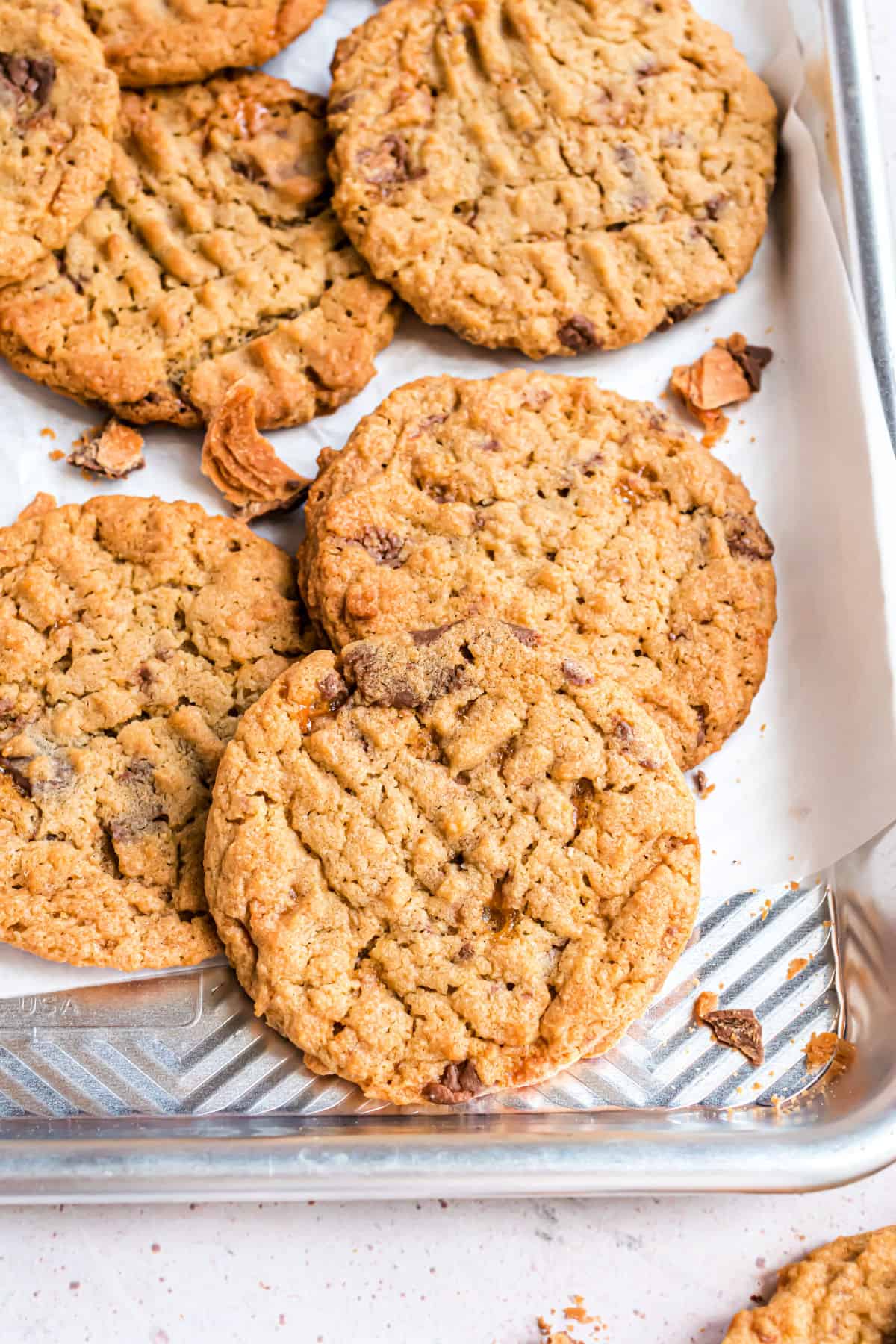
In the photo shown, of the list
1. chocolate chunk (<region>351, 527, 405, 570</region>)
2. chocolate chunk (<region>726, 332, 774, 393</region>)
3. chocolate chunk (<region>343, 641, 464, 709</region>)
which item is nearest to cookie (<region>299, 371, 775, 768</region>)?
chocolate chunk (<region>351, 527, 405, 570</region>)

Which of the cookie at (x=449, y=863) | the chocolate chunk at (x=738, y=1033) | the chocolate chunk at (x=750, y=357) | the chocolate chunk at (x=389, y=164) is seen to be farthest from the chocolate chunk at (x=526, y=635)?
the chocolate chunk at (x=389, y=164)

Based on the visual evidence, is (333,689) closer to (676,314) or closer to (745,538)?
(745,538)

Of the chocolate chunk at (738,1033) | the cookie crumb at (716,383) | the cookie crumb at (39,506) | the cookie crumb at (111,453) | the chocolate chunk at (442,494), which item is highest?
the cookie crumb at (716,383)

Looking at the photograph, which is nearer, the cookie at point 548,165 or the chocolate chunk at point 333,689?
the chocolate chunk at point 333,689

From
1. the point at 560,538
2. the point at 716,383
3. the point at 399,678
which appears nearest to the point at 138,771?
the point at 399,678

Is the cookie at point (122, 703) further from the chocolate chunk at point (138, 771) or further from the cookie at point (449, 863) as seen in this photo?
the cookie at point (449, 863)
